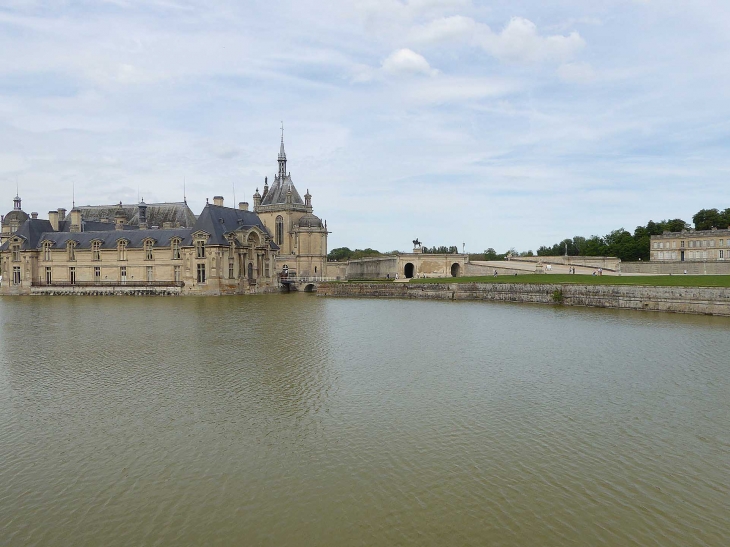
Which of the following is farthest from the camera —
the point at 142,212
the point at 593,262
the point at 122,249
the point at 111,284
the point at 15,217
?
the point at 15,217

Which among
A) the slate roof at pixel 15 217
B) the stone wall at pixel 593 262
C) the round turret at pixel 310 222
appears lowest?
A: the stone wall at pixel 593 262

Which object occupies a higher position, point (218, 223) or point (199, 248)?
point (218, 223)

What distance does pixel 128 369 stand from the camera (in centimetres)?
1678

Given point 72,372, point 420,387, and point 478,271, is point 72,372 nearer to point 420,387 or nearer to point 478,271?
point 420,387

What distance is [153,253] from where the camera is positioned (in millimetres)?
56781

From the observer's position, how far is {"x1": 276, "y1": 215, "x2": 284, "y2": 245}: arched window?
70300 millimetres

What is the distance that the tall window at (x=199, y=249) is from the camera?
5256 cm

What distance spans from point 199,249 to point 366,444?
45.5m

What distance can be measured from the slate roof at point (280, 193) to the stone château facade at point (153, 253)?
17.6ft

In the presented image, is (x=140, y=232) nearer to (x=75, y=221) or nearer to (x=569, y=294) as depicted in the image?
(x=75, y=221)

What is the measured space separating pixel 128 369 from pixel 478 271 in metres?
47.5

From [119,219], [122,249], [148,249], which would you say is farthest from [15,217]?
[148,249]

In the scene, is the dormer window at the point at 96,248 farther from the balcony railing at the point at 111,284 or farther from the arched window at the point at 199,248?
the arched window at the point at 199,248

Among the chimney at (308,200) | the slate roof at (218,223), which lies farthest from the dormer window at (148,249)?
the chimney at (308,200)
